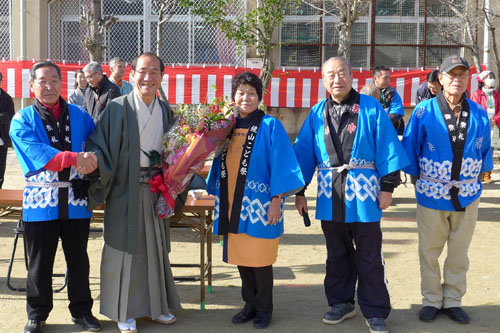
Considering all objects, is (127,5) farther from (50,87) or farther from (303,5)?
(50,87)

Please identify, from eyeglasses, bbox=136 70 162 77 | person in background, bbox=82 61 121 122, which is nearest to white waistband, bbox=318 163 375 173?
eyeglasses, bbox=136 70 162 77

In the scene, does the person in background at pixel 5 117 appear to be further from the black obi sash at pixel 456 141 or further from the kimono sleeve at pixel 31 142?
the black obi sash at pixel 456 141

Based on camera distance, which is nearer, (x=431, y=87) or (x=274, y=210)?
(x=274, y=210)

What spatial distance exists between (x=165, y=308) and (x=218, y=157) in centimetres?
107


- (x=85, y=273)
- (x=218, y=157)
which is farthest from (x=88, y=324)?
(x=218, y=157)

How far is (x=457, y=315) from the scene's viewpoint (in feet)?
Result: 12.8

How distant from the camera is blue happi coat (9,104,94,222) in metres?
3.51

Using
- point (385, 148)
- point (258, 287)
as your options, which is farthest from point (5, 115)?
point (385, 148)

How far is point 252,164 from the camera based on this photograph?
148 inches

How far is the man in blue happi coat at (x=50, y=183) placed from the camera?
11.7 ft

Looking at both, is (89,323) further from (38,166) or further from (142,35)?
(142,35)

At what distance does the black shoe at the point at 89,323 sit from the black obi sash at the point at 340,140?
A: 1.68m

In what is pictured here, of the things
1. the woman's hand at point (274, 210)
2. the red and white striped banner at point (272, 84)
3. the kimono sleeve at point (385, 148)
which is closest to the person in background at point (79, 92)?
the woman's hand at point (274, 210)

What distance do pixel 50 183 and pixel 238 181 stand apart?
1.18 metres
